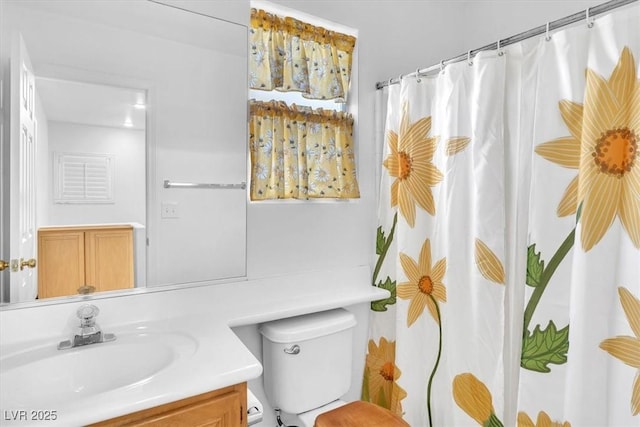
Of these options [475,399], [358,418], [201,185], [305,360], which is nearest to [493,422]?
[475,399]

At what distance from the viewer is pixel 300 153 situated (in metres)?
1.67

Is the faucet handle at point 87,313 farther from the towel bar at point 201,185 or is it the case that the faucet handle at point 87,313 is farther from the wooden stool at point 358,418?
the wooden stool at point 358,418

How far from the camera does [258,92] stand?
1.63m

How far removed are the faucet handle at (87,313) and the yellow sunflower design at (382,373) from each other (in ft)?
4.10

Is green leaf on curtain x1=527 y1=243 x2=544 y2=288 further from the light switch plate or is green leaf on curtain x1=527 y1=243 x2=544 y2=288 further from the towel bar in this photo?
the light switch plate

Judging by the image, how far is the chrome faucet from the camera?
1133mm

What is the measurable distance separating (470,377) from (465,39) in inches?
74.2

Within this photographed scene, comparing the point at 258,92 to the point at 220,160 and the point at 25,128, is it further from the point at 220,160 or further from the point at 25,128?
the point at 25,128

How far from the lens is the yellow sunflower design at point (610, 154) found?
3.36 feet

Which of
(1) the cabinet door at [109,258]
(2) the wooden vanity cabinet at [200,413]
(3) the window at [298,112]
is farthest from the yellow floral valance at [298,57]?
(2) the wooden vanity cabinet at [200,413]

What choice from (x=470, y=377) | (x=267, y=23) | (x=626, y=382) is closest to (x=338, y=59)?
(x=267, y=23)

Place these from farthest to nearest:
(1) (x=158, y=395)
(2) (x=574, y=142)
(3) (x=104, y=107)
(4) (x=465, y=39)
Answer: (4) (x=465, y=39) < (3) (x=104, y=107) < (2) (x=574, y=142) < (1) (x=158, y=395)

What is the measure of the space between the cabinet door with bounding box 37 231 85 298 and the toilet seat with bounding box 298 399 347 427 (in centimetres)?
100

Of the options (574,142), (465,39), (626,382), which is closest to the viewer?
(626,382)
